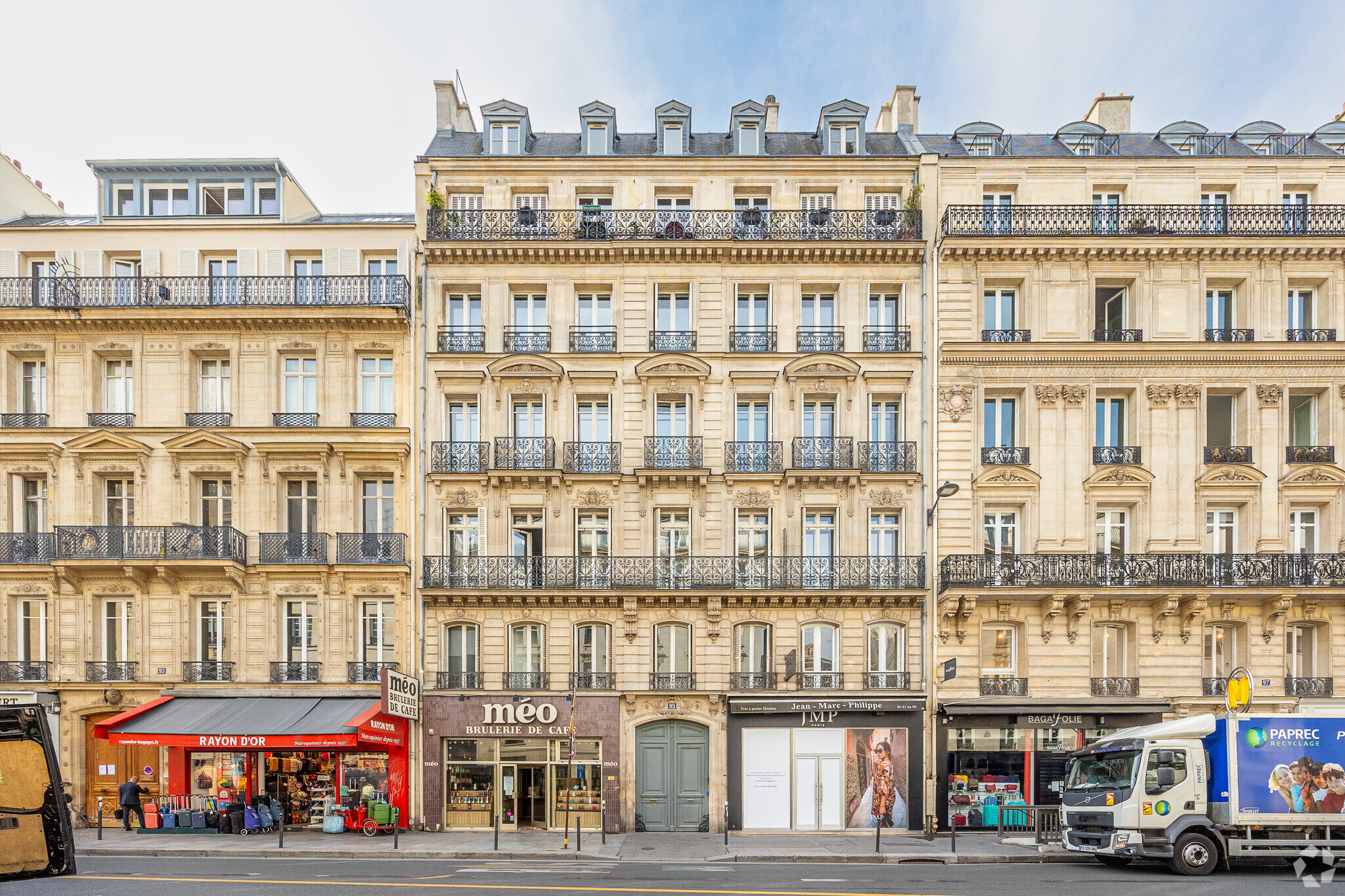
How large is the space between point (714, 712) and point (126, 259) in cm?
2135

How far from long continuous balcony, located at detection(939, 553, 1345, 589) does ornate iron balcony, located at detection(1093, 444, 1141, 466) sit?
2556 millimetres

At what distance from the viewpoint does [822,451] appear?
76.4 feet

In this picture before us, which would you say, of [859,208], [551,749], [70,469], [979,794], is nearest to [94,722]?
[70,469]

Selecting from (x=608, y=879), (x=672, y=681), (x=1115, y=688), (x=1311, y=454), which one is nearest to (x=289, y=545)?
(x=672, y=681)

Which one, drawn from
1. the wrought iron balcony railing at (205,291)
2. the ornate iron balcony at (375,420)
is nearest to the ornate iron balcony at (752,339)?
the wrought iron balcony railing at (205,291)

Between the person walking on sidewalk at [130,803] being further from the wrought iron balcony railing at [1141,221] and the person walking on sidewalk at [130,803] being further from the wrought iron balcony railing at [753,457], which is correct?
the wrought iron balcony railing at [1141,221]

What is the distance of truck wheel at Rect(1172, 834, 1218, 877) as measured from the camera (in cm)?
1609

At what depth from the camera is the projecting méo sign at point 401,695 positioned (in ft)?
66.4

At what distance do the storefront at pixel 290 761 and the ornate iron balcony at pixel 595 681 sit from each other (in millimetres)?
4792

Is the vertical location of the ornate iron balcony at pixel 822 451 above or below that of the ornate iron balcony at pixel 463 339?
below

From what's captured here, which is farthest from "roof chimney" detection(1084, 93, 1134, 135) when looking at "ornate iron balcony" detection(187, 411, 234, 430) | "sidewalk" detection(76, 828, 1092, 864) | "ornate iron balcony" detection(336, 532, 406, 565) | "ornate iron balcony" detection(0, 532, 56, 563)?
"ornate iron balcony" detection(0, 532, 56, 563)

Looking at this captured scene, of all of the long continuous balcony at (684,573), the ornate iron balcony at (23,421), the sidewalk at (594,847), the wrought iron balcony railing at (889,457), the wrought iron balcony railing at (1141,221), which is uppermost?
the wrought iron balcony railing at (1141,221)

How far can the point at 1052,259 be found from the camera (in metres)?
23.5

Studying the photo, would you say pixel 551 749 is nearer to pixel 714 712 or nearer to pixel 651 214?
pixel 714 712
